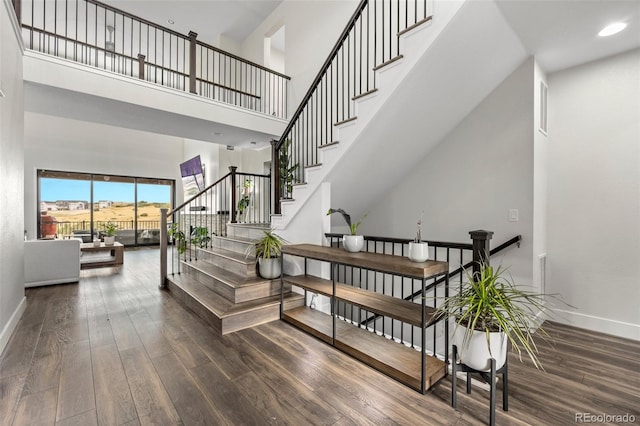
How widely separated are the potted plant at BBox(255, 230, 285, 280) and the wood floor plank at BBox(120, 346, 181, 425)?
54.6 inches

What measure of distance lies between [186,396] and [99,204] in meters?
9.73

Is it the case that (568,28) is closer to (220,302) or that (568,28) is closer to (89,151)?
(220,302)

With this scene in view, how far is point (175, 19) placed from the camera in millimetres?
6887

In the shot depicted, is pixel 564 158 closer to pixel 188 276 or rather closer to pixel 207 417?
pixel 207 417

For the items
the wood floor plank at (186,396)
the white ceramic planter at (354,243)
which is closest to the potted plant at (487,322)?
the white ceramic planter at (354,243)

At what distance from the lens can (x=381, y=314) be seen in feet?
6.89

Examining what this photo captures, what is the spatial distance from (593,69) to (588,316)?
2.61 m

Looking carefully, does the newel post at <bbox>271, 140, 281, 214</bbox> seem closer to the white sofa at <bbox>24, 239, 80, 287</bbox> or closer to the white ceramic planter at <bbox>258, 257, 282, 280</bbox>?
the white ceramic planter at <bbox>258, 257, 282, 280</bbox>

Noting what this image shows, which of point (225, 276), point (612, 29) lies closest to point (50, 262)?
point (225, 276)

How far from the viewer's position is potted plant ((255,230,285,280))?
3328mm

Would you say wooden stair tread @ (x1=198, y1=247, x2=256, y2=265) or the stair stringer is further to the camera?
wooden stair tread @ (x1=198, y1=247, x2=256, y2=265)

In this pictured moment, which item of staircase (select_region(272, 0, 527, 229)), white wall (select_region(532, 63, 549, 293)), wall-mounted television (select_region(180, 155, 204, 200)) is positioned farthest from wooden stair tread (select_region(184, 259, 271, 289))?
wall-mounted television (select_region(180, 155, 204, 200))

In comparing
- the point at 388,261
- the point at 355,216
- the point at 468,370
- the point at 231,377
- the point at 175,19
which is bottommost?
the point at 231,377

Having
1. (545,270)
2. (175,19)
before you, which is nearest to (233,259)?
(545,270)
